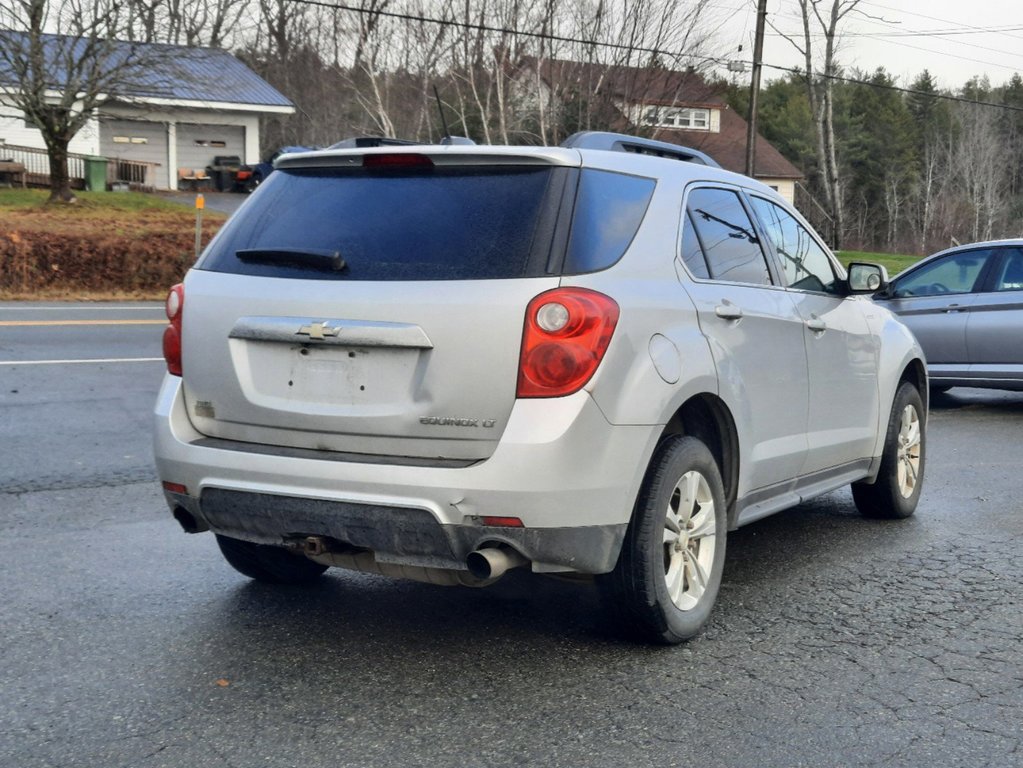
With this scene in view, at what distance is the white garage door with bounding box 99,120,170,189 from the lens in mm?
→ 44250

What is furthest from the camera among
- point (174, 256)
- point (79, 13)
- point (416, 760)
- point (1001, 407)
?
point (79, 13)

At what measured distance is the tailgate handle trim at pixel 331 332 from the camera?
410 cm

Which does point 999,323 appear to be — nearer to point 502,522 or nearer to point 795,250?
point 795,250

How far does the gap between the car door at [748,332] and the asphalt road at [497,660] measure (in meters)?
0.64

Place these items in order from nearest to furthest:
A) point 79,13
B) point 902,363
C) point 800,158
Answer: point 902,363 < point 79,13 < point 800,158

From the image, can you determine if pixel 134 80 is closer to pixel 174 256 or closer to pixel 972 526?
pixel 174 256

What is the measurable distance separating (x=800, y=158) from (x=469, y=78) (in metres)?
45.5

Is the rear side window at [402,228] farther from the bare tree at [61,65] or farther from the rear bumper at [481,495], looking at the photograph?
the bare tree at [61,65]

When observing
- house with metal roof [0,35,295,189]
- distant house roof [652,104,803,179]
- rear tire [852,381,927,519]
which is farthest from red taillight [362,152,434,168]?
house with metal roof [0,35,295,189]

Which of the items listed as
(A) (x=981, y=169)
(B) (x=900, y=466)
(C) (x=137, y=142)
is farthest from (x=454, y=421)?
(A) (x=981, y=169)

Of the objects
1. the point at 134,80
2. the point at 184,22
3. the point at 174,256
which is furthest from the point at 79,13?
the point at 184,22

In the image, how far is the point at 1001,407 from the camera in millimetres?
12070

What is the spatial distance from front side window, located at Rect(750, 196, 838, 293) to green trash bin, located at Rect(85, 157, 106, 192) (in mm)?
35598

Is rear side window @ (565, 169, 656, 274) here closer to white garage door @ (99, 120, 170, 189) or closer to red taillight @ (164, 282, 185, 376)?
red taillight @ (164, 282, 185, 376)
